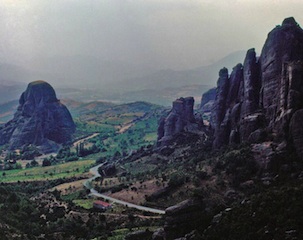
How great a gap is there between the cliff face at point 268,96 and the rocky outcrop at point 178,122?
103 feet

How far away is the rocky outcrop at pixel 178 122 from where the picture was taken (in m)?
142

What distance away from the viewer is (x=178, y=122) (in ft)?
472

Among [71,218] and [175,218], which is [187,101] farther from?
[175,218]

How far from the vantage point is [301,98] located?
79.0 m

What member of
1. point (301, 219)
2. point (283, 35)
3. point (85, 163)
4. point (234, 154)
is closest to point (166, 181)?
point (234, 154)

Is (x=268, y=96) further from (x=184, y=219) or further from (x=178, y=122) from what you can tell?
(x=178, y=122)

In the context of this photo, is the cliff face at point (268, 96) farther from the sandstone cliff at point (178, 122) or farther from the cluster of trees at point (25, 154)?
the cluster of trees at point (25, 154)

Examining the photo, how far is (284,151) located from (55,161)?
114 meters

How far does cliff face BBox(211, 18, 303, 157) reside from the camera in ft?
262

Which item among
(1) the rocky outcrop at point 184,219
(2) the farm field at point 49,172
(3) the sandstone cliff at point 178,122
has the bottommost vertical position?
(2) the farm field at point 49,172

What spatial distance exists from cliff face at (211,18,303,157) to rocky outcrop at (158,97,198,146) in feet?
103

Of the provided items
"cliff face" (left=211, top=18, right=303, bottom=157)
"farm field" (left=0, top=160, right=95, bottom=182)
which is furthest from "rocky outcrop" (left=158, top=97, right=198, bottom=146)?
"cliff face" (left=211, top=18, right=303, bottom=157)

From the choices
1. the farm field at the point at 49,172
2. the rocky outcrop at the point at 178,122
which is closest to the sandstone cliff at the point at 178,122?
the rocky outcrop at the point at 178,122

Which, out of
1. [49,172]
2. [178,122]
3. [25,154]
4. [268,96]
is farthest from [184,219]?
[25,154]
